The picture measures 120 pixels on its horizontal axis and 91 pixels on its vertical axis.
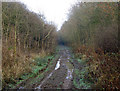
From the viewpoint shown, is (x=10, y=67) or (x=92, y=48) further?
(x=92, y=48)

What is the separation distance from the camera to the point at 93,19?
16234mm

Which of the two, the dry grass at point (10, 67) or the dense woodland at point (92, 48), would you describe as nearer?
the dense woodland at point (92, 48)

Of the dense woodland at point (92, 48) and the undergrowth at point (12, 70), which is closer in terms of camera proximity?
the dense woodland at point (92, 48)

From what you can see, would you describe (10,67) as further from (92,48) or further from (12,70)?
(92,48)

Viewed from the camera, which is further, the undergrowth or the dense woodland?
the undergrowth

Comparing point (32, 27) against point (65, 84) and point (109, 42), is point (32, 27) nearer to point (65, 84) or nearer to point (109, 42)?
point (109, 42)

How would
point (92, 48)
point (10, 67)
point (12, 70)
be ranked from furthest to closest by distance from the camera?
point (92, 48) → point (10, 67) → point (12, 70)

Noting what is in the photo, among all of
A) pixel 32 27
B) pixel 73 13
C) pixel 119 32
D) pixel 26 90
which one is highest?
pixel 73 13

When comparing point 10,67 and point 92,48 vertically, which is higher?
point 92,48

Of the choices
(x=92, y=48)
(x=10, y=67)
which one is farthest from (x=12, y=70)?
(x=92, y=48)

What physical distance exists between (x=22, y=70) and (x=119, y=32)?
27.3 ft

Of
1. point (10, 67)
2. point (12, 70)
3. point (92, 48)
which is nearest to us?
point (12, 70)

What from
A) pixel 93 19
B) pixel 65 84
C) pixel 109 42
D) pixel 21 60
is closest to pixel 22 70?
pixel 21 60

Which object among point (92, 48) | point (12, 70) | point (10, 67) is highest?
point (92, 48)
